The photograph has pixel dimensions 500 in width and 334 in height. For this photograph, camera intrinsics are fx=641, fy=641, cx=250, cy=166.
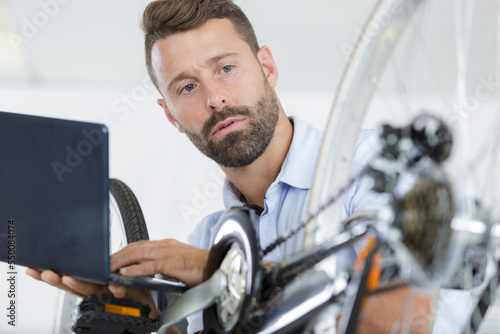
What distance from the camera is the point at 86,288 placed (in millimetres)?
948

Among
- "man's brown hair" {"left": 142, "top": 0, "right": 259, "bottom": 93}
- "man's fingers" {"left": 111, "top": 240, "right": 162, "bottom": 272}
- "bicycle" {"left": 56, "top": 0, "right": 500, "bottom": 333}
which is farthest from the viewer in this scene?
"man's brown hair" {"left": 142, "top": 0, "right": 259, "bottom": 93}

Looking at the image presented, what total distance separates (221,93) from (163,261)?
0.53 metres

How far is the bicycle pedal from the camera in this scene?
88 centimetres

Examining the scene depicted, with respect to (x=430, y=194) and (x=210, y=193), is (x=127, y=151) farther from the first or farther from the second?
(x=430, y=194)

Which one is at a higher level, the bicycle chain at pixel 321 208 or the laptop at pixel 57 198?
the laptop at pixel 57 198

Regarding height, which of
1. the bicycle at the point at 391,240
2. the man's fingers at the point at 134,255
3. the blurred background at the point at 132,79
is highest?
the blurred background at the point at 132,79

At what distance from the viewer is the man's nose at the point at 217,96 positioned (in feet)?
4.48

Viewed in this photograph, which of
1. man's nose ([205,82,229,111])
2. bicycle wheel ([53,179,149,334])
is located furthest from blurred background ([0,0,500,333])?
man's nose ([205,82,229,111])

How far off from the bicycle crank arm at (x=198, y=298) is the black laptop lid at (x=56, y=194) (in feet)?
0.33

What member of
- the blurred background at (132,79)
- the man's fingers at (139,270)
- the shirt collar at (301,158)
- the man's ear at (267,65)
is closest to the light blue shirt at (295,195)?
the shirt collar at (301,158)

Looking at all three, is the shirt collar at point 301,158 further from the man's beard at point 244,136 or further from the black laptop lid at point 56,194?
the black laptop lid at point 56,194

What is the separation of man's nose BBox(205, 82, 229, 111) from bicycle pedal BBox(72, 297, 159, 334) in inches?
22.7

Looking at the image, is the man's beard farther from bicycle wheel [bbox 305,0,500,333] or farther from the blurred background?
the blurred background

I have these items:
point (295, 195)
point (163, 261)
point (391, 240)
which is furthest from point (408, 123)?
point (295, 195)
